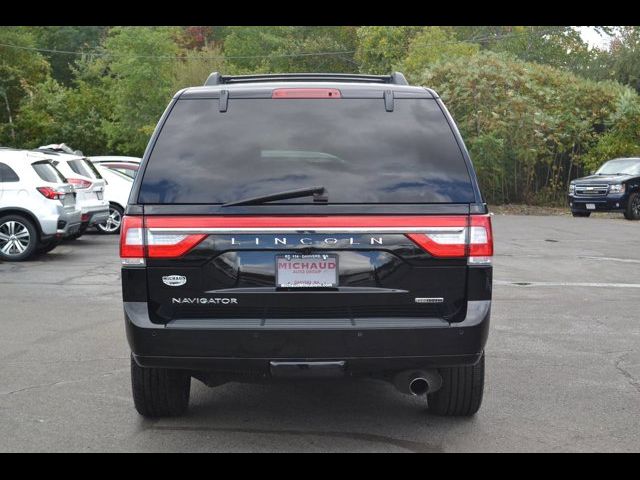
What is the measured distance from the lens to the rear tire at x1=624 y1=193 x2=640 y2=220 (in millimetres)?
25984

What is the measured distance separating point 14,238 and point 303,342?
11.1 meters

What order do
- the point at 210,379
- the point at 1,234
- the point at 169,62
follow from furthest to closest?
the point at 169,62
the point at 1,234
the point at 210,379

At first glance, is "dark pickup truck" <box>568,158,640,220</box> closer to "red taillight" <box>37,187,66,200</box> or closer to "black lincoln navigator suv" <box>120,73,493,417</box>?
"red taillight" <box>37,187,66,200</box>

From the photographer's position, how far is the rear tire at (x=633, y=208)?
26.0 meters

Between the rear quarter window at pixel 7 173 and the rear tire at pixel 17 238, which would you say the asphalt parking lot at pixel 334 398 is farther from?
the rear quarter window at pixel 7 173

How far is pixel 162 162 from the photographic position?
5004 mm

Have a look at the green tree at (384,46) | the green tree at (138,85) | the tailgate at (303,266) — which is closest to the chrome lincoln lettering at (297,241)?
the tailgate at (303,266)

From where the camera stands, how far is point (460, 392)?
567 centimetres

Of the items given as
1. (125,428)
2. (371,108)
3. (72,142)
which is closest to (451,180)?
(371,108)

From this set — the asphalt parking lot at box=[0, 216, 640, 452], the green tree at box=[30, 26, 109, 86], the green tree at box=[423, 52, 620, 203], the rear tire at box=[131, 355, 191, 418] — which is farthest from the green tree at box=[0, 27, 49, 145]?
the rear tire at box=[131, 355, 191, 418]

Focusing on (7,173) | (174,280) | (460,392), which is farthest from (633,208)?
(174,280)

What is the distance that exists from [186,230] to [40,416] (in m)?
A: 1.77

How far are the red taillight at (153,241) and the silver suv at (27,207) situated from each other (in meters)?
10.3

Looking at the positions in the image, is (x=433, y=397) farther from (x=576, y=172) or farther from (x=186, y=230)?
(x=576, y=172)
